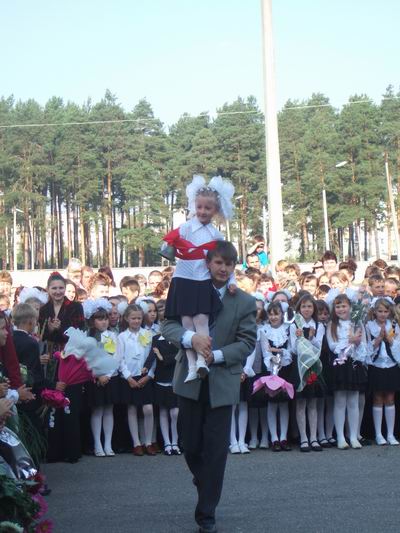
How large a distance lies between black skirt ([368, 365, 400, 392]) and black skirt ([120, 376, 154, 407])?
2.61 m

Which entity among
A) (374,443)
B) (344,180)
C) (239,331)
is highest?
(344,180)

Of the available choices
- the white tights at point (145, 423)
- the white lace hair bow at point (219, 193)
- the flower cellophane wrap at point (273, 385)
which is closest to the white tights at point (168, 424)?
the white tights at point (145, 423)

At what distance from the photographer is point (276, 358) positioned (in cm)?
1133

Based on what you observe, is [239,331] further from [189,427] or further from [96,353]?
[96,353]

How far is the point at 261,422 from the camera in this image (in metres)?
11.6

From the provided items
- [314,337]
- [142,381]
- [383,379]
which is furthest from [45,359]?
[383,379]

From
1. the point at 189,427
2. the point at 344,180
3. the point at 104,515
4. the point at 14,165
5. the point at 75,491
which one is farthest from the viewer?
the point at 14,165

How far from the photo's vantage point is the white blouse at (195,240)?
22.7 feet

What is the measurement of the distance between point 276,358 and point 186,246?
463cm

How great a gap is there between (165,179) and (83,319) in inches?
2960

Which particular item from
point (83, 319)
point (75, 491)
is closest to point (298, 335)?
point (83, 319)

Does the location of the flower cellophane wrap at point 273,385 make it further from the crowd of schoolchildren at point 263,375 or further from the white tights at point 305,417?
the white tights at point 305,417

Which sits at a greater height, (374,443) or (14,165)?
(14,165)

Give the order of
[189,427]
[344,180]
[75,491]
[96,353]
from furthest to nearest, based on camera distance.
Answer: [344,180] < [96,353] < [75,491] < [189,427]
